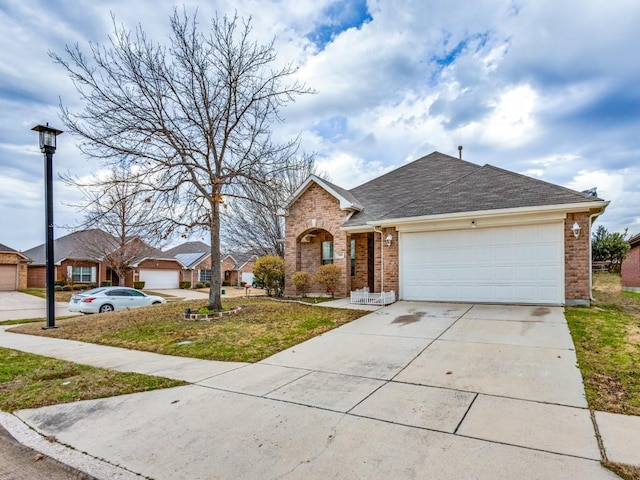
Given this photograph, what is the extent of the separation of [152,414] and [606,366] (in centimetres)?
643

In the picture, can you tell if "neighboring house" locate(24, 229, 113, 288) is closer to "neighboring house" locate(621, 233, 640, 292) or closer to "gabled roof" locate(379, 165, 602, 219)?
"gabled roof" locate(379, 165, 602, 219)

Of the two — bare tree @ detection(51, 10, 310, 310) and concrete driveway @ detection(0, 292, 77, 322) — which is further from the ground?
bare tree @ detection(51, 10, 310, 310)

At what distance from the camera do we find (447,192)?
1370 cm

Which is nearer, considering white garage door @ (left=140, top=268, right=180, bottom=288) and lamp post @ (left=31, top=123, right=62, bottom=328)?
lamp post @ (left=31, top=123, right=62, bottom=328)

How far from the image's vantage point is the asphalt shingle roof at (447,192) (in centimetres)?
1123

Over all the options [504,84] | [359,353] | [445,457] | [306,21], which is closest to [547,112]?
[504,84]

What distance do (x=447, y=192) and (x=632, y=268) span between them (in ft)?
47.2

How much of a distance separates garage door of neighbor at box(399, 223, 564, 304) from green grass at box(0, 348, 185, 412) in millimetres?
9054

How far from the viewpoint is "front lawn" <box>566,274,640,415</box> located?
4478mm

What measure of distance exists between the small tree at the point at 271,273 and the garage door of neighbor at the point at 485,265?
6818mm

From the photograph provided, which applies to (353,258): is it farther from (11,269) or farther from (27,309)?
(11,269)

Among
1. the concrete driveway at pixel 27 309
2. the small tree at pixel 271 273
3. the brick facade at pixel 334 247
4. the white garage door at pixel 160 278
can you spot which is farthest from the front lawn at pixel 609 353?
the white garage door at pixel 160 278

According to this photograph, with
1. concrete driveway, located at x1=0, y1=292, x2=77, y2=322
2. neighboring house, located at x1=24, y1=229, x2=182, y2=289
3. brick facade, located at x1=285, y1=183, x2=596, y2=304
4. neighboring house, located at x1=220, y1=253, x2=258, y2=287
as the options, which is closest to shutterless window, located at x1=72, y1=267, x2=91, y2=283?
neighboring house, located at x1=24, y1=229, x2=182, y2=289

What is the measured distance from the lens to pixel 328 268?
1496 cm
